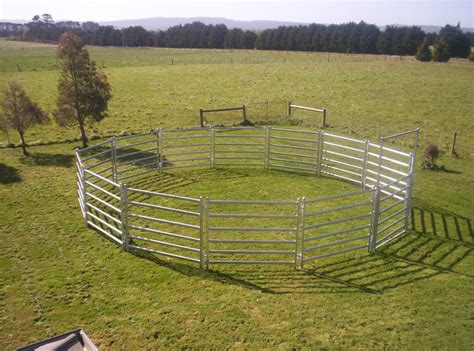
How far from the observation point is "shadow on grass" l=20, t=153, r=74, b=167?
14930 mm

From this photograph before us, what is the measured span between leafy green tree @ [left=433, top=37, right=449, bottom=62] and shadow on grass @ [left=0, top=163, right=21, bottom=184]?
6087 cm

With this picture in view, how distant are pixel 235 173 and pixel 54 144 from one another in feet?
27.6

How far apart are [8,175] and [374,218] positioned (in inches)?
439

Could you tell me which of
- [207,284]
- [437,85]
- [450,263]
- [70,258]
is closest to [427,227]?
[450,263]

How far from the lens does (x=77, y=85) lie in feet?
54.0

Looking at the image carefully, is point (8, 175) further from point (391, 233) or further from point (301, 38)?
point (301, 38)

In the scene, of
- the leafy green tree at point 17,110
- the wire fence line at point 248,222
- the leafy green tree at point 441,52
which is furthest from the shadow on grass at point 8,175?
the leafy green tree at point 441,52

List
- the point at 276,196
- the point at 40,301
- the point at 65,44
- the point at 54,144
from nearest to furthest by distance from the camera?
the point at 40,301 < the point at 276,196 < the point at 65,44 < the point at 54,144

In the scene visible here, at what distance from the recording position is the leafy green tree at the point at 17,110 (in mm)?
15570

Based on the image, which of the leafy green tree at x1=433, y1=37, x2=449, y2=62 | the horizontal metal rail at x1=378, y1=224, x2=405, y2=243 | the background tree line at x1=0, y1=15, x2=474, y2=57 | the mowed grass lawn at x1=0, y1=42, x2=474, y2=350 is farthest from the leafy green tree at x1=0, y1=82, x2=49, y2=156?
the background tree line at x1=0, y1=15, x2=474, y2=57

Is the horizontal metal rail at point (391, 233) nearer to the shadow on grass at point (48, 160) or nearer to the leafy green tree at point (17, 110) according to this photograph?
the shadow on grass at point (48, 160)

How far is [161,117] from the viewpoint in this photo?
81.1 ft

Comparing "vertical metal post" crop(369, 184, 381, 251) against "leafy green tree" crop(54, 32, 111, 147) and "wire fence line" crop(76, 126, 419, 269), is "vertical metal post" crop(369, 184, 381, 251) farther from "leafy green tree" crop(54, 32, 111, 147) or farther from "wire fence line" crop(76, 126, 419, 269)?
"leafy green tree" crop(54, 32, 111, 147)

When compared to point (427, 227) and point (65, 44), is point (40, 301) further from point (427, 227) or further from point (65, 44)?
point (65, 44)
